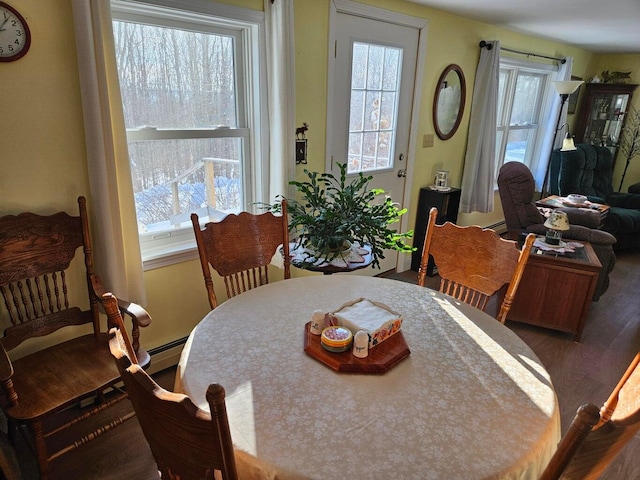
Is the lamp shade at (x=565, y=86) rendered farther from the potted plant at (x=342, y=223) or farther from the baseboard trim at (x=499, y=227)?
the potted plant at (x=342, y=223)

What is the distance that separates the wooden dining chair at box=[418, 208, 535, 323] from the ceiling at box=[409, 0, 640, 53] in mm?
2065

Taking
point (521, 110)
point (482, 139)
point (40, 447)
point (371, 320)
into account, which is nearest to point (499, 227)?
point (521, 110)

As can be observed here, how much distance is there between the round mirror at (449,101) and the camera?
353 cm

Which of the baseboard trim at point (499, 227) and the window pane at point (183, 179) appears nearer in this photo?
the window pane at point (183, 179)

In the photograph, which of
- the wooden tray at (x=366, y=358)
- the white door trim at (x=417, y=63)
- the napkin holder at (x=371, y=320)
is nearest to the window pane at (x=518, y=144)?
the white door trim at (x=417, y=63)

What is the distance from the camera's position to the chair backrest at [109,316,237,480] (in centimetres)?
69

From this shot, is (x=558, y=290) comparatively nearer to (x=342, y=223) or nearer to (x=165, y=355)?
(x=342, y=223)

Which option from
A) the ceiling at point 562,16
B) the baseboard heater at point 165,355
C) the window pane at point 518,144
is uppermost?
the ceiling at point 562,16

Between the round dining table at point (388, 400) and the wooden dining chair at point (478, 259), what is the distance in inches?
10.3

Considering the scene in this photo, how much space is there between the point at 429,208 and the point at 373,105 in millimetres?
1090

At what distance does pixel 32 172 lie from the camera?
1.66 meters

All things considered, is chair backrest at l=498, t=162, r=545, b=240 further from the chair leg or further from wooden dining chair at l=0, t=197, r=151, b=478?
the chair leg

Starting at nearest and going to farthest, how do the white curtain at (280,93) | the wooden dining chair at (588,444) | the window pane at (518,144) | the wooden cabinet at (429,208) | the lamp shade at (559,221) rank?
1. the wooden dining chair at (588,444)
2. the white curtain at (280,93)
3. the lamp shade at (559,221)
4. the wooden cabinet at (429,208)
5. the window pane at (518,144)

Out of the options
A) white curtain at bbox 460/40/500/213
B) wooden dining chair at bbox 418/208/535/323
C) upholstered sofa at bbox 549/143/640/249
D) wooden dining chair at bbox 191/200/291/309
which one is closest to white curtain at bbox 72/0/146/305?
wooden dining chair at bbox 191/200/291/309
